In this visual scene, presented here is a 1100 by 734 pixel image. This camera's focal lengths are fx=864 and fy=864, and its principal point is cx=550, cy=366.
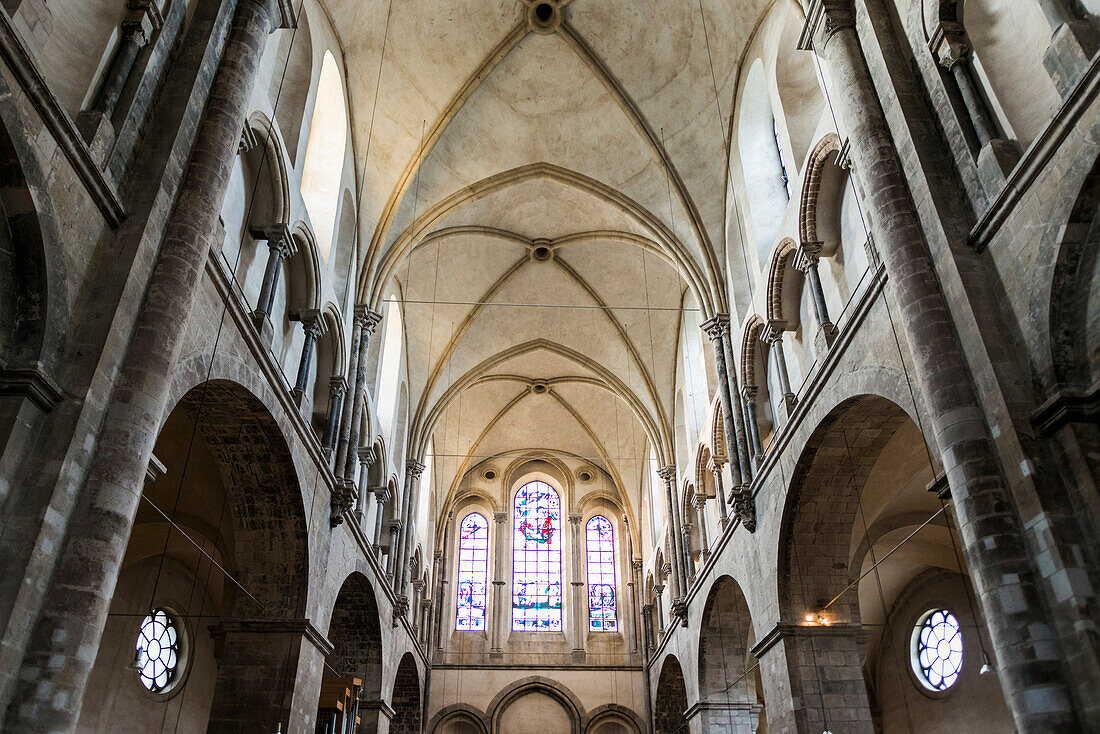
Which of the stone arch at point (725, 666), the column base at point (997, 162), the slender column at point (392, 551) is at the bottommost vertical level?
the stone arch at point (725, 666)

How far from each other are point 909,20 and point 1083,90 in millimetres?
3518

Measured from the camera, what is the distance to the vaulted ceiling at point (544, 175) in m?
16.3

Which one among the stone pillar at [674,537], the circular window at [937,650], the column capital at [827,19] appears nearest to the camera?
the column capital at [827,19]

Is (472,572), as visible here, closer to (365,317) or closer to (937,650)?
(937,650)

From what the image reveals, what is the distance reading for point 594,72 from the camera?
1733cm

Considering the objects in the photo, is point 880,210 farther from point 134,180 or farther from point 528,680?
point 528,680

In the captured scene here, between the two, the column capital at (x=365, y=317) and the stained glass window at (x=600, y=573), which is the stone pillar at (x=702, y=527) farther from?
the stained glass window at (x=600, y=573)

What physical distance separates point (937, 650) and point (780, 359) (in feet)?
34.6

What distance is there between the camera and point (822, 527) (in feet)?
42.8

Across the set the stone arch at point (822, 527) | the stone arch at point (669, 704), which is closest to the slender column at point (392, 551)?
the stone arch at point (669, 704)

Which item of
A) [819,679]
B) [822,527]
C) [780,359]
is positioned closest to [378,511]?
[780,359]

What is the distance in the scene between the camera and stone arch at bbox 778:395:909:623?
480 inches

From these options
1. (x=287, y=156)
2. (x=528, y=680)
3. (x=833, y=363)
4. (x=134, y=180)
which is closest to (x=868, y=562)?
(x=833, y=363)

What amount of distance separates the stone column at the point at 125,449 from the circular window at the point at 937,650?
1790cm
